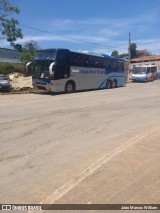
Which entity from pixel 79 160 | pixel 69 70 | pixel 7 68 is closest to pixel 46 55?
pixel 69 70

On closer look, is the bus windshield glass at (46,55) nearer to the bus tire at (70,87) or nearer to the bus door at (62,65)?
the bus door at (62,65)

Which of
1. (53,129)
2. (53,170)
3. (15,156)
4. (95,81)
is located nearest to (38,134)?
(53,129)

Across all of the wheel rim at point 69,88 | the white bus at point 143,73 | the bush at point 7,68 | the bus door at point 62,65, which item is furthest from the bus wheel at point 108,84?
the bush at point 7,68

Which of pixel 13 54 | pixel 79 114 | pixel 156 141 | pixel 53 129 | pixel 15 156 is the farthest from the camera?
pixel 13 54

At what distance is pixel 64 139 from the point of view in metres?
8.00

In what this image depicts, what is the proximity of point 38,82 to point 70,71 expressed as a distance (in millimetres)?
2609

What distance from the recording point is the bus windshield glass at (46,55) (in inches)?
828

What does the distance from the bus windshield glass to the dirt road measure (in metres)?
10.7

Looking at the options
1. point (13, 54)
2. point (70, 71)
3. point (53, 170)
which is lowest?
point (53, 170)

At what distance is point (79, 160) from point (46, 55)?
1615cm

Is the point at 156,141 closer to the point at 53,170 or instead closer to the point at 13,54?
the point at 53,170

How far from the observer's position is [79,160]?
6.20 meters

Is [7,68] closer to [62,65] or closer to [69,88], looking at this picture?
[69,88]

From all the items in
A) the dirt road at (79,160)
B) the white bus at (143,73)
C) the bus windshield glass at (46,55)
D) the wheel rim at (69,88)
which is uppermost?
the bus windshield glass at (46,55)
